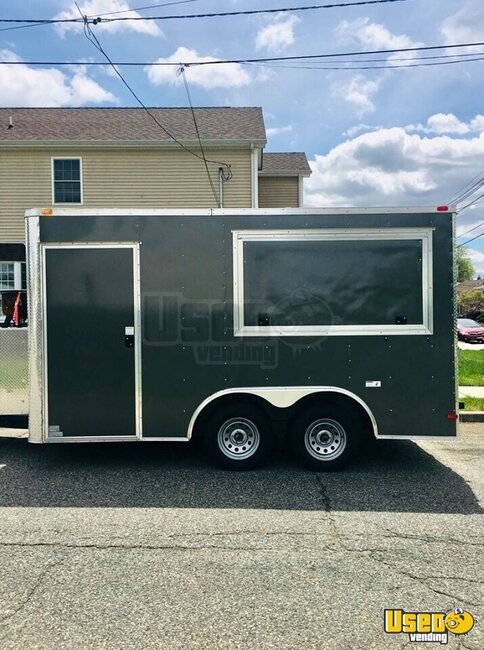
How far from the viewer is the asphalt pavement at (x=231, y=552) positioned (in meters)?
2.86

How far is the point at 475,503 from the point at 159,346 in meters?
3.47

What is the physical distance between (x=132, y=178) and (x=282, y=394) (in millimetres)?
12619

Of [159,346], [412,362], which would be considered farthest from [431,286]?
[159,346]

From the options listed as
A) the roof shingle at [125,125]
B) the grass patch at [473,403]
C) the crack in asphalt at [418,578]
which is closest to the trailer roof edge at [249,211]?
the crack in asphalt at [418,578]

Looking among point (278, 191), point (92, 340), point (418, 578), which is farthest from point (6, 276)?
point (418, 578)

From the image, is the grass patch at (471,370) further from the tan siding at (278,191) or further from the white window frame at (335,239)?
the tan siding at (278,191)

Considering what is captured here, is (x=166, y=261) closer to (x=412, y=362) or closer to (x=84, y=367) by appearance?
(x=84, y=367)

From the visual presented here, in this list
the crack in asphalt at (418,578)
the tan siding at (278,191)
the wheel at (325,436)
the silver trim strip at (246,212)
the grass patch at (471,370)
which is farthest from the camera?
the tan siding at (278,191)

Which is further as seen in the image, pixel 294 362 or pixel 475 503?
pixel 294 362

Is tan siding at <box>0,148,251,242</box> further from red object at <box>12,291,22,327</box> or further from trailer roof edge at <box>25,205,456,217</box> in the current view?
trailer roof edge at <box>25,205,456,217</box>

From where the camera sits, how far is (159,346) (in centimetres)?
546

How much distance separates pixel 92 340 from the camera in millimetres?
5461

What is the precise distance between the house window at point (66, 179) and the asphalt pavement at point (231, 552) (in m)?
12.4

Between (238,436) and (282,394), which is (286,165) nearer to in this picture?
(282,394)
